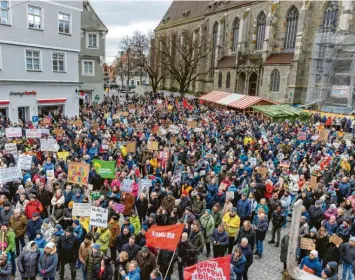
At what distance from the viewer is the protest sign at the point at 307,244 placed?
7.82 m

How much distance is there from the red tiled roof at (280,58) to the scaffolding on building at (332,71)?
4.19m

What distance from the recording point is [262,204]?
9.66m

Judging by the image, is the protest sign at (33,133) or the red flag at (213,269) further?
the protest sign at (33,133)

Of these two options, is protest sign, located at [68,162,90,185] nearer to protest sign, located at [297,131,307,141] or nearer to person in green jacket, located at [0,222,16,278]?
person in green jacket, located at [0,222,16,278]

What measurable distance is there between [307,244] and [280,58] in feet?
117

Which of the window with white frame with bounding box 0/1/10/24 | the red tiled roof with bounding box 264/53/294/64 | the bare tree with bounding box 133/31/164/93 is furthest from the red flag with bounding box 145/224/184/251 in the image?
the bare tree with bounding box 133/31/164/93

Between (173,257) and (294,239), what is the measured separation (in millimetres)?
5573

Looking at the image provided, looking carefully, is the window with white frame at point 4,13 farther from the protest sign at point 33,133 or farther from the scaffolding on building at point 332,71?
the scaffolding on building at point 332,71

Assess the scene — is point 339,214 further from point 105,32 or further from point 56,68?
point 105,32

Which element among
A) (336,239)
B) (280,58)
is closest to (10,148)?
(336,239)

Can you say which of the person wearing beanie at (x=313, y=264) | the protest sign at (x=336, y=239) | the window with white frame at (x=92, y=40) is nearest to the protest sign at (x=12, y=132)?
the person wearing beanie at (x=313, y=264)

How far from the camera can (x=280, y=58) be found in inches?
1574

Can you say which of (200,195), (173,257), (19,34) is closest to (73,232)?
(173,257)

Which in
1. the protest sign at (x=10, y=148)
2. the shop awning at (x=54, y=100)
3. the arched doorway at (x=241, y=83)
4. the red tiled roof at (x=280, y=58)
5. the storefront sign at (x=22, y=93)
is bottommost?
the protest sign at (x=10, y=148)
